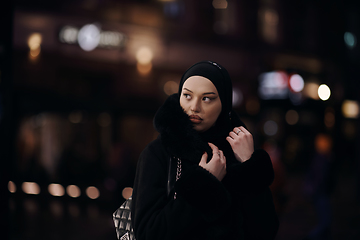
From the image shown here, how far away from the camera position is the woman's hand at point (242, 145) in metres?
1.87

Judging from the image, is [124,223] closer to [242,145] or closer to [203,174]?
[203,174]

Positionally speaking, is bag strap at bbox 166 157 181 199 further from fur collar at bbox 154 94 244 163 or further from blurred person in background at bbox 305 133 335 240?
blurred person in background at bbox 305 133 335 240

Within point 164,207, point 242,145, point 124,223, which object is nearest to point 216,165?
point 242,145

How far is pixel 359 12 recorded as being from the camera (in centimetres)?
1155

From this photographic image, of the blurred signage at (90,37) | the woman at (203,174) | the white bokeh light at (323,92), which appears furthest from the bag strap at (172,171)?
the white bokeh light at (323,92)

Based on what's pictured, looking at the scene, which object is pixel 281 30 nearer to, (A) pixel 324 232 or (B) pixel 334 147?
(B) pixel 334 147

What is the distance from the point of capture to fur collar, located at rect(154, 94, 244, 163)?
178 centimetres

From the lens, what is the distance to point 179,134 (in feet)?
5.92

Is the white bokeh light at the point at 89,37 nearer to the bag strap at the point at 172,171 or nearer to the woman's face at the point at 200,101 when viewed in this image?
the woman's face at the point at 200,101

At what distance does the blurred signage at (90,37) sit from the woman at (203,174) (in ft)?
34.9

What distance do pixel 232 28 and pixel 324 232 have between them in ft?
37.9

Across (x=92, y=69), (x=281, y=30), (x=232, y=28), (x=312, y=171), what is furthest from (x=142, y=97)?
(x=281, y=30)

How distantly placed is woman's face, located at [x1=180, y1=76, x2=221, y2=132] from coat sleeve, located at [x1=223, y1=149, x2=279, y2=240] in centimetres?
32

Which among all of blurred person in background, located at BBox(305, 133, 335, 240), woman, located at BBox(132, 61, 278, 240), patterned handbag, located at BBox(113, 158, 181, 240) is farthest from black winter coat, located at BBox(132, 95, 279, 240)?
blurred person in background, located at BBox(305, 133, 335, 240)
